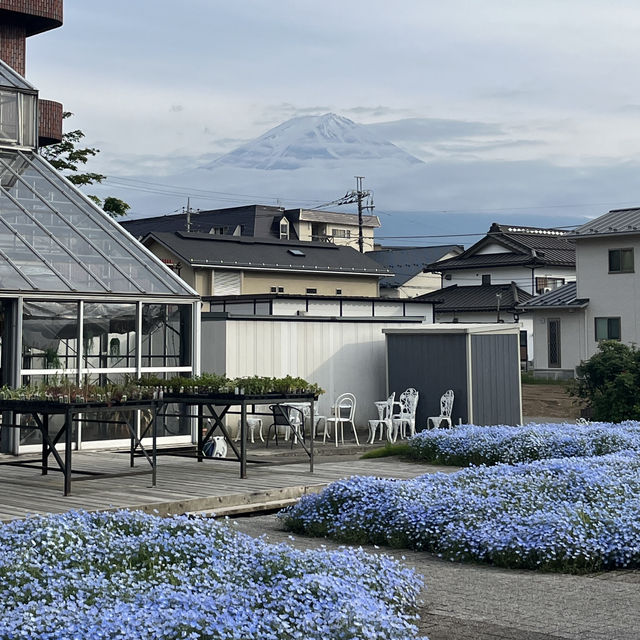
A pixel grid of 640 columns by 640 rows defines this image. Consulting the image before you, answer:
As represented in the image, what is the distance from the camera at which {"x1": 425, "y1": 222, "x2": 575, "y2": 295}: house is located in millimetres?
48344

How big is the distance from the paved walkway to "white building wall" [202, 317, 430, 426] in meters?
A: 10.00

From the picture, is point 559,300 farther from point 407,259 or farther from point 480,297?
point 407,259

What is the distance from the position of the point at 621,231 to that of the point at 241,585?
31342 millimetres

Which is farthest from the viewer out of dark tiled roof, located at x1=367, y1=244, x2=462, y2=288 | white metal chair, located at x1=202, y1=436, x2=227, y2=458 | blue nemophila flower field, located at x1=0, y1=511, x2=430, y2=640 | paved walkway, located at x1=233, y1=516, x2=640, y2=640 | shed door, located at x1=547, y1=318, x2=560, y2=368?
dark tiled roof, located at x1=367, y1=244, x2=462, y2=288

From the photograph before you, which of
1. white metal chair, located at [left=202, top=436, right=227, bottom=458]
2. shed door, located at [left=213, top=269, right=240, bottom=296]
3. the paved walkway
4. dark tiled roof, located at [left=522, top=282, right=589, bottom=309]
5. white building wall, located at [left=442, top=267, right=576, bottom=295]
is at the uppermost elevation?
white building wall, located at [left=442, top=267, right=576, bottom=295]

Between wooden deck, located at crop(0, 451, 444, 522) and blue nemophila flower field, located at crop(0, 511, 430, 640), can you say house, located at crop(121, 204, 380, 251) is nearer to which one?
wooden deck, located at crop(0, 451, 444, 522)

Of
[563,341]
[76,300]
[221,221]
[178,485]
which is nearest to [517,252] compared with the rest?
[563,341]

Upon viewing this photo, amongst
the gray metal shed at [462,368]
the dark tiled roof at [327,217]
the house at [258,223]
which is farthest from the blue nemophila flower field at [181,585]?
the dark tiled roof at [327,217]

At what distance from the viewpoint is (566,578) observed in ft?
24.3

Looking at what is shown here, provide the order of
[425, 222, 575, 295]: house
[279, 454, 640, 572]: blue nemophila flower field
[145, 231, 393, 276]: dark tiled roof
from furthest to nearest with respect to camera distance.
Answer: [425, 222, 575, 295]: house < [145, 231, 393, 276]: dark tiled roof < [279, 454, 640, 572]: blue nemophila flower field

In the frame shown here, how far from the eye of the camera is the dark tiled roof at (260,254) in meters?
37.3

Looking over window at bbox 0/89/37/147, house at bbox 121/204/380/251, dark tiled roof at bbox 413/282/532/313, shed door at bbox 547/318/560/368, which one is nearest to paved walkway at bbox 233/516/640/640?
window at bbox 0/89/37/147

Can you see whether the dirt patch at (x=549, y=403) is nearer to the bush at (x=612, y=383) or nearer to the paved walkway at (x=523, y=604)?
the bush at (x=612, y=383)

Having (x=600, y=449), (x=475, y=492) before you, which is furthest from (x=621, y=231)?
(x=475, y=492)
